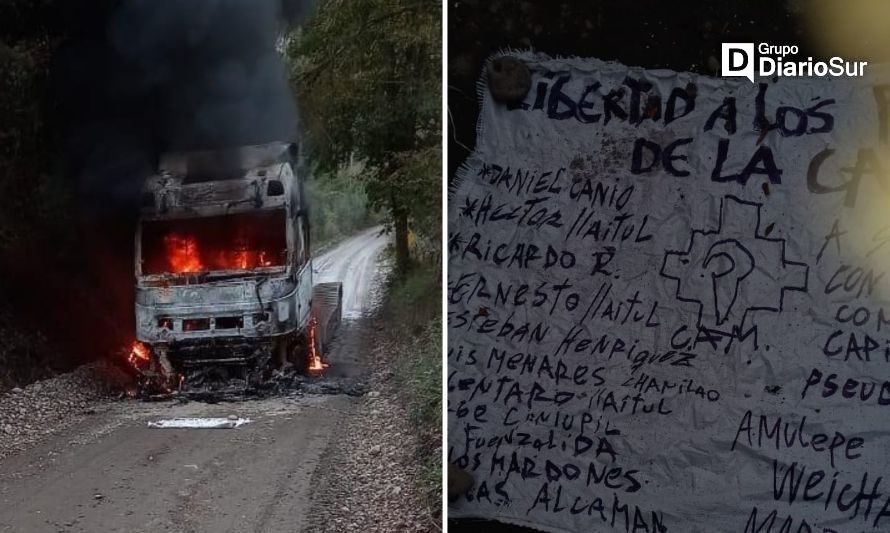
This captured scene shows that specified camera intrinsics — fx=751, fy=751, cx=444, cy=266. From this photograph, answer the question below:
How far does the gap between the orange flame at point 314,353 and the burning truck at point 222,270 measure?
2cm

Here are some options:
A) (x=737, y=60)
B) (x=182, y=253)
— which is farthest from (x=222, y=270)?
(x=737, y=60)

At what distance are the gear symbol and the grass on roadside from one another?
2.13 feet

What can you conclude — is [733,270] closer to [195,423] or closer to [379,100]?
[379,100]

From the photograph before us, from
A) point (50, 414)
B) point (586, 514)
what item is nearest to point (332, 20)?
point (50, 414)

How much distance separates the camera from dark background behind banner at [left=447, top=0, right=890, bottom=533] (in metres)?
1.98

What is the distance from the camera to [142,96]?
2.13 m

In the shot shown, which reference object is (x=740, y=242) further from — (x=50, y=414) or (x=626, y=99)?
(x=50, y=414)

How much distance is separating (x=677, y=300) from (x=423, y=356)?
Answer: 72 centimetres

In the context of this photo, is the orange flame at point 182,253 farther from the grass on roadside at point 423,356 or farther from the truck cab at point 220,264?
the grass on roadside at point 423,356

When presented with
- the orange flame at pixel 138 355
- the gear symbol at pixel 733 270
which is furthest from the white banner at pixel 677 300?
the orange flame at pixel 138 355

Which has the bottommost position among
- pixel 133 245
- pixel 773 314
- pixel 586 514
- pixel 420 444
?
pixel 586 514

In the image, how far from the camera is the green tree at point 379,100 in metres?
2.11

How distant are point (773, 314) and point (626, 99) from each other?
69 cm

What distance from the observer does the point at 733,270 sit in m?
1.99
